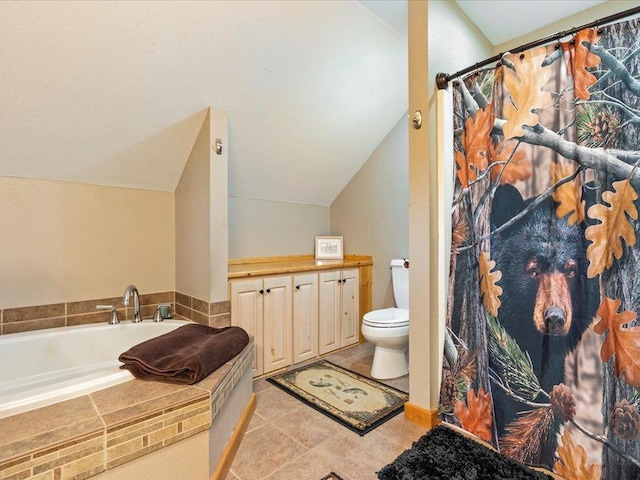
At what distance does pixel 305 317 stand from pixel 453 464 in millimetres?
1512

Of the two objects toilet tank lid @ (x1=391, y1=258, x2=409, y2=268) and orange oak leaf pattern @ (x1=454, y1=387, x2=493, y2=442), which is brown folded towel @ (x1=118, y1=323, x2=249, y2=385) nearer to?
orange oak leaf pattern @ (x1=454, y1=387, x2=493, y2=442)

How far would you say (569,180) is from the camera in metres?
1.44

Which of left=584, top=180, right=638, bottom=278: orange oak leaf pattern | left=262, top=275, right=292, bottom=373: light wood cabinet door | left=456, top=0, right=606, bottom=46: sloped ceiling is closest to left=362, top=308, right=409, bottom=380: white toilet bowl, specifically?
left=262, top=275, right=292, bottom=373: light wood cabinet door

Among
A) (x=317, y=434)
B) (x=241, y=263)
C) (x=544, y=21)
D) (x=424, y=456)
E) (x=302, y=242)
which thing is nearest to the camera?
(x=424, y=456)

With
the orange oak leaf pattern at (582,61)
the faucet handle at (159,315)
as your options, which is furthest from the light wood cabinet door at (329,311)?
the orange oak leaf pattern at (582,61)

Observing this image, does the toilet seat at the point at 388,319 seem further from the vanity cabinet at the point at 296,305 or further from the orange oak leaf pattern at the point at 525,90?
the orange oak leaf pattern at the point at 525,90

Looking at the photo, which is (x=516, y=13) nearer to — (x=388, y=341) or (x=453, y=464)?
(x=388, y=341)

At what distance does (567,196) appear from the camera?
1.45 metres

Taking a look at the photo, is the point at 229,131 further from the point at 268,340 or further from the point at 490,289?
the point at 490,289

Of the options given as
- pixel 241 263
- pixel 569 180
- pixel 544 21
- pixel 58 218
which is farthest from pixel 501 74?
pixel 58 218

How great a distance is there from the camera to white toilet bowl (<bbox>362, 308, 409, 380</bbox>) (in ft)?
7.90

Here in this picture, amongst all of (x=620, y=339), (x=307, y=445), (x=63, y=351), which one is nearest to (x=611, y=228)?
(x=620, y=339)

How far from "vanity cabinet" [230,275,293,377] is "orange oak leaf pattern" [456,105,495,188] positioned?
152cm

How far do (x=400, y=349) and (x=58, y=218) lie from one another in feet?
8.30
